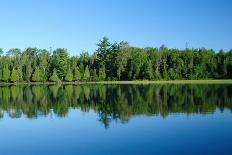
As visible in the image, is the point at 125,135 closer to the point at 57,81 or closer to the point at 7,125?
the point at 7,125

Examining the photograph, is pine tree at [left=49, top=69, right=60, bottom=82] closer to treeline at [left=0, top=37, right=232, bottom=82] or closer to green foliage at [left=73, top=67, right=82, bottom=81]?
treeline at [left=0, top=37, right=232, bottom=82]

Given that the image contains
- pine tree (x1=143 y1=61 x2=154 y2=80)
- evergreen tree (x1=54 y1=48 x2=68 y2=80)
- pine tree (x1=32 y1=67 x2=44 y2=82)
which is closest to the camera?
pine tree (x1=143 y1=61 x2=154 y2=80)

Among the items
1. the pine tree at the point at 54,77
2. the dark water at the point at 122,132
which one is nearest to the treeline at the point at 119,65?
the pine tree at the point at 54,77

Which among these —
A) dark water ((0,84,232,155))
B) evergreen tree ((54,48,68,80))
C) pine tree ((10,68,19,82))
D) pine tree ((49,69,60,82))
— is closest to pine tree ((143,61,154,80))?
evergreen tree ((54,48,68,80))

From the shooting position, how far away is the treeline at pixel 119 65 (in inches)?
4882

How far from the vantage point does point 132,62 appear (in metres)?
127

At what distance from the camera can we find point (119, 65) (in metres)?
128

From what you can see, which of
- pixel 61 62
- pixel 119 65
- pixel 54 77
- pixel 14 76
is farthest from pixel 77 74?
pixel 14 76

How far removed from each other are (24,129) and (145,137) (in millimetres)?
9499

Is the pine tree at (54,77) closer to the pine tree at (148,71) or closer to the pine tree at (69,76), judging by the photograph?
the pine tree at (69,76)

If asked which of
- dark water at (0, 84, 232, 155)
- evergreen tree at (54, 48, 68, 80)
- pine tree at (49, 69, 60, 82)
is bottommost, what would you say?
dark water at (0, 84, 232, 155)

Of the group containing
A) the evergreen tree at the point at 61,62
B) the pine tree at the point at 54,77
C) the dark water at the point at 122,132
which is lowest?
the dark water at the point at 122,132

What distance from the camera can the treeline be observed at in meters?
124

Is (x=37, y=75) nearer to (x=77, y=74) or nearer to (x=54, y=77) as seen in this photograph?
(x=54, y=77)
